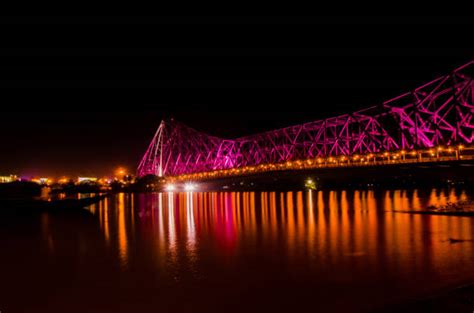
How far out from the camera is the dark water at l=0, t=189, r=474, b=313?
878 cm

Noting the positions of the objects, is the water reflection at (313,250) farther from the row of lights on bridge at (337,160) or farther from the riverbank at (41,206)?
the riverbank at (41,206)

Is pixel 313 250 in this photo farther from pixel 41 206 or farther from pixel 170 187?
pixel 170 187

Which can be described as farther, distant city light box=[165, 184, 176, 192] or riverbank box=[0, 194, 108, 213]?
distant city light box=[165, 184, 176, 192]

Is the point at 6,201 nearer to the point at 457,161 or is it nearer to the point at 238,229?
the point at 238,229

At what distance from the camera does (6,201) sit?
115 ft

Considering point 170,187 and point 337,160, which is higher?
point 337,160

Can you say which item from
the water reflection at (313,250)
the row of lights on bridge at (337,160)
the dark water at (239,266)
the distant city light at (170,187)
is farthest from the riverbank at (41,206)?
the distant city light at (170,187)

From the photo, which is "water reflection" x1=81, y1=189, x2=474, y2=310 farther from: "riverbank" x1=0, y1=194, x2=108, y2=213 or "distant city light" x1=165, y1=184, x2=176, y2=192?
"distant city light" x1=165, y1=184, x2=176, y2=192

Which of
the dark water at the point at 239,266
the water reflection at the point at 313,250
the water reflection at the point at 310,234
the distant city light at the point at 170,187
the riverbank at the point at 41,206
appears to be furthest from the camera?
the distant city light at the point at 170,187

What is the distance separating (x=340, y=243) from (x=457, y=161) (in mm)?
14002

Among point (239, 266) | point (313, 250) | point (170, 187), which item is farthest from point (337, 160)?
point (170, 187)

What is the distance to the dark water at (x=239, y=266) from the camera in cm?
878

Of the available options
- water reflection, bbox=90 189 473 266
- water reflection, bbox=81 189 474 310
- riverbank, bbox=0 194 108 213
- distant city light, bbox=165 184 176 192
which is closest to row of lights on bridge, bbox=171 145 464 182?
water reflection, bbox=90 189 473 266

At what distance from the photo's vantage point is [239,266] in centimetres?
1196
